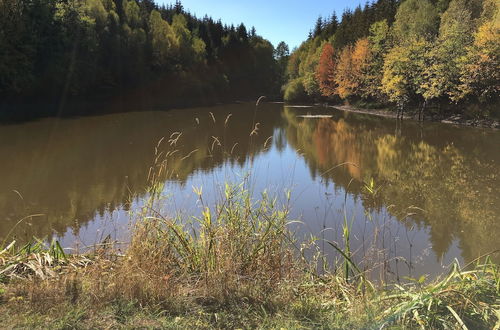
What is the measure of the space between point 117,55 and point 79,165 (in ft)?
105

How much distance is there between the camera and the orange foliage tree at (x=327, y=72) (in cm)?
4981

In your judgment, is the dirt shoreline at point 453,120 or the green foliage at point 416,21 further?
the green foliage at point 416,21

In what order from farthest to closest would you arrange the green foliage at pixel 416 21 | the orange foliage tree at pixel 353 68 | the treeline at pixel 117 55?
the orange foliage tree at pixel 353 68 < the green foliage at pixel 416 21 < the treeline at pixel 117 55

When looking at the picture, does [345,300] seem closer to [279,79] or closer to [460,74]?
[460,74]

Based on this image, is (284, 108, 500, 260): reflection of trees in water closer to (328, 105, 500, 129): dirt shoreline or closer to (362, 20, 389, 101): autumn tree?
(328, 105, 500, 129): dirt shoreline

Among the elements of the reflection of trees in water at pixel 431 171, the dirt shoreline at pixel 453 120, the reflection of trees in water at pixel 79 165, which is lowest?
the reflection of trees in water at pixel 431 171

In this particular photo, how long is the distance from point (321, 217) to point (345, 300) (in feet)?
14.6

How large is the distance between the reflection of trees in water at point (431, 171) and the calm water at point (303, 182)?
4 centimetres

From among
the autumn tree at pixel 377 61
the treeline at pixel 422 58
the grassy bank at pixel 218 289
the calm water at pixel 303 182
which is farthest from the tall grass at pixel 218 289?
the autumn tree at pixel 377 61

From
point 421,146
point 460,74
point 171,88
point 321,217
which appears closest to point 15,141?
point 321,217

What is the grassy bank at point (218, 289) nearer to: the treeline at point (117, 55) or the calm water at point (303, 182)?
the calm water at point (303, 182)

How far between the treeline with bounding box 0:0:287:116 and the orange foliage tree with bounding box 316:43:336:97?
15683mm

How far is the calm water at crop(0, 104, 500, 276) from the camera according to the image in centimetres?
638

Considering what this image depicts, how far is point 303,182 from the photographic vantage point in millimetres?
11094
